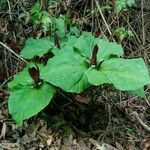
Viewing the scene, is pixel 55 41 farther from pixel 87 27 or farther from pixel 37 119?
pixel 87 27

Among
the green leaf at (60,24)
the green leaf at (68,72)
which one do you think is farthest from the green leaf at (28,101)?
the green leaf at (60,24)

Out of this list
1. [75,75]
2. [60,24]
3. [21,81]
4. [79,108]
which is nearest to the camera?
[75,75]

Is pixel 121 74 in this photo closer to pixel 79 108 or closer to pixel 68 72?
pixel 68 72

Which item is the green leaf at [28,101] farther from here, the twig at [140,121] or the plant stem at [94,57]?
the twig at [140,121]

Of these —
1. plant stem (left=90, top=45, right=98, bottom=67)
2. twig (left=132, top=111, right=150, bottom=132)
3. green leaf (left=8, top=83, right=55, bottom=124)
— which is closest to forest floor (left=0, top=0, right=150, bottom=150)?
twig (left=132, top=111, right=150, bottom=132)

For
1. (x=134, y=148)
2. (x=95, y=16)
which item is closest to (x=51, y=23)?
(x=95, y=16)

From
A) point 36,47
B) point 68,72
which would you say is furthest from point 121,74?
point 36,47

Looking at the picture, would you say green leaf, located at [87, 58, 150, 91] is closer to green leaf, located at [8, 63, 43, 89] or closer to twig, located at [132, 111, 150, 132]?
green leaf, located at [8, 63, 43, 89]
